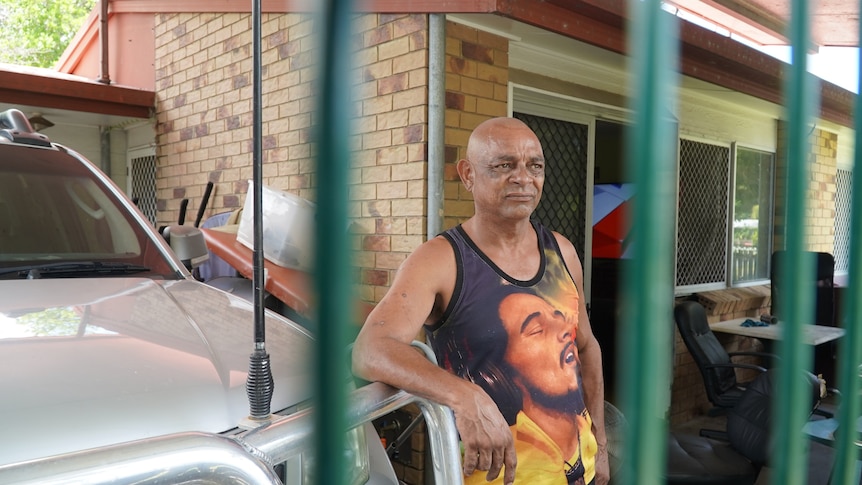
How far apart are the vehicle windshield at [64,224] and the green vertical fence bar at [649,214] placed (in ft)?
8.61

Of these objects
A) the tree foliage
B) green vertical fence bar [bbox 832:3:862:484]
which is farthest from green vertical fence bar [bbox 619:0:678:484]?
the tree foliage

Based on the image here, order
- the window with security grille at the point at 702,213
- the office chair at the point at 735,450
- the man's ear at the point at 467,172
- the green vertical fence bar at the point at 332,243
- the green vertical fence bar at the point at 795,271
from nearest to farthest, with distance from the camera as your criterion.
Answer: the green vertical fence bar at the point at 332,243, the green vertical fence bar at the point at 795,271, the man's ear at the point at 467,172, the office chair at the point at 735,450, the window with security grille at the point at 702,213

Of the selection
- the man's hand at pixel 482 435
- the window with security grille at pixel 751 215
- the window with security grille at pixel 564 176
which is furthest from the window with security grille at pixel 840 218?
the man's hand at pixel 482 435

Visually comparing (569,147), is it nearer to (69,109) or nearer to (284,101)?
(284,101)

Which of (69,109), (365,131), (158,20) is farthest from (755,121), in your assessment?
(365,131)

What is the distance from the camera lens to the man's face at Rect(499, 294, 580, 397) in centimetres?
188

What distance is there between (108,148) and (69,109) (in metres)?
1.30

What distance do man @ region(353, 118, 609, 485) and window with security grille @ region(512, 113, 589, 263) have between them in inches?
115

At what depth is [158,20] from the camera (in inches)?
253

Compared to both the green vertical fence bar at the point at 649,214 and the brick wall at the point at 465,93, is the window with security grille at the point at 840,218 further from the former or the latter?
the green vertical fence bar at the point at 649,214

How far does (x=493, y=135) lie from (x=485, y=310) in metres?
0.56

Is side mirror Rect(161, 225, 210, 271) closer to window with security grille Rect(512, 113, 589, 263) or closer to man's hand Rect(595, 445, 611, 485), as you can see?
man's hand Rect(595, 445, 611, 485)

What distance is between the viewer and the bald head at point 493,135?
80.7 inches

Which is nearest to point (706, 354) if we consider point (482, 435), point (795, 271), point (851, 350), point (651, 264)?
point (482, 435)
